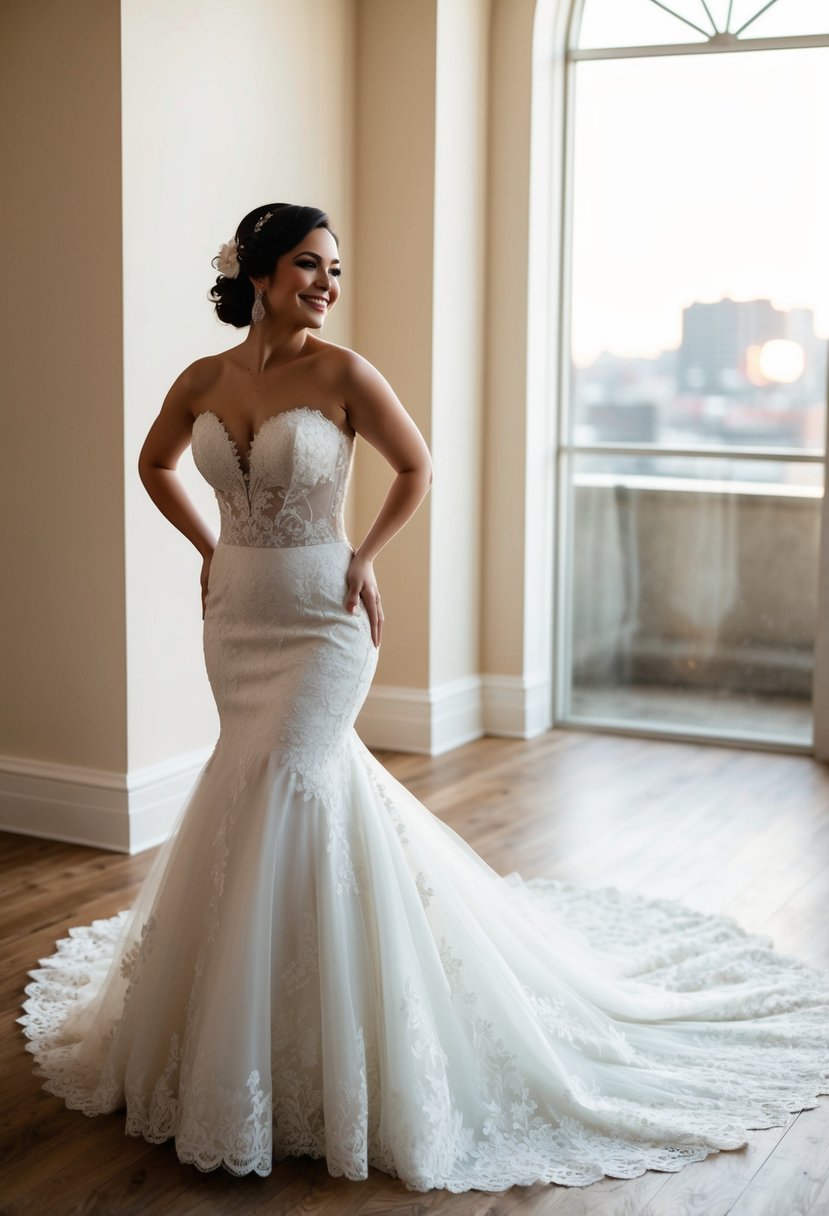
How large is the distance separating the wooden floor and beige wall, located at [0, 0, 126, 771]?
57 centimetres

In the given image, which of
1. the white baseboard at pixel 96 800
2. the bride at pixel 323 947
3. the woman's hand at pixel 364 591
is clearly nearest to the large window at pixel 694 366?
the white baseboard at pixel 96 800

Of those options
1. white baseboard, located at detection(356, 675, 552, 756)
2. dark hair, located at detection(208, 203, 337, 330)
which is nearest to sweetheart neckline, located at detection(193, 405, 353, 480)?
dark hair, located at detection(208, 203, 337, 330)

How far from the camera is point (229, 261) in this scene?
10.6ft

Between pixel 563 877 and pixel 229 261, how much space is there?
242cm

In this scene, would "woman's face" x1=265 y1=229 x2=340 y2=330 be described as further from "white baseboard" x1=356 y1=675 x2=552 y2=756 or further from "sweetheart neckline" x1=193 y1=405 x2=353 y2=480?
"white baseboard" x1=356 y1=675 x2=552 y2=756

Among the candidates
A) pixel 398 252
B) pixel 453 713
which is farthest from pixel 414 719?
pixel 398 252

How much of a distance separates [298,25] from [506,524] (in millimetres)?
2308

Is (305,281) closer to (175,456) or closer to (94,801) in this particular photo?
(175,456)

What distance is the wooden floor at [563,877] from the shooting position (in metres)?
2.78

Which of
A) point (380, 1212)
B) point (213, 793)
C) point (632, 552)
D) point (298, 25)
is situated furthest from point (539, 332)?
point (380, 1212)

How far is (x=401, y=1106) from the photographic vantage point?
286 centimetres

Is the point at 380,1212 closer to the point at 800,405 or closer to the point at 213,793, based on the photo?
the point at 213,793

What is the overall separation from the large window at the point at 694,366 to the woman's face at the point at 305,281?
379 cm

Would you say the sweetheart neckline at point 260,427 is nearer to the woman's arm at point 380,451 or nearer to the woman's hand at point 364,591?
the woman's arm at point 380,451
